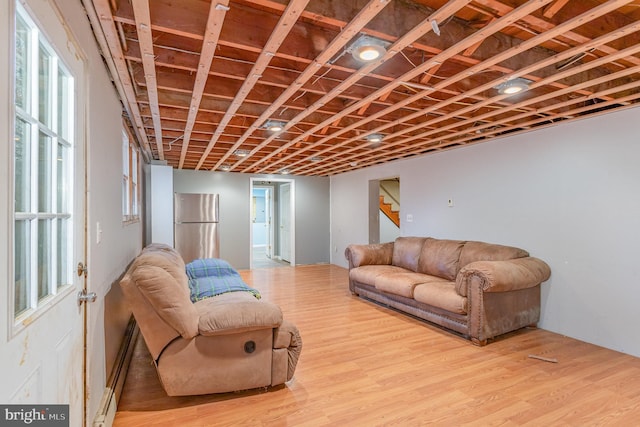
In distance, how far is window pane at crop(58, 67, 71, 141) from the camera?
1.34 m

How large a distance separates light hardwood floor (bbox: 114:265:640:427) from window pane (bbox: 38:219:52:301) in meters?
1.32

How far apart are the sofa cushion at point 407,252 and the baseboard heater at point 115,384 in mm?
3642

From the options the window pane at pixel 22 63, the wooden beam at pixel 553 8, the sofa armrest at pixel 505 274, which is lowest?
the sofa armrest at pixel 505 274

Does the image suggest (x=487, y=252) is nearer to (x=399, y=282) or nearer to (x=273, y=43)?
(x=399, y=282)

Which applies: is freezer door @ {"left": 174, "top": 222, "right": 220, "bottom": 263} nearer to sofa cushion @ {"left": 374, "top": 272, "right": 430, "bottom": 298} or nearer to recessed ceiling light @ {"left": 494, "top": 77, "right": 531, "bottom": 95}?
sofa cushion @ {"left": 374, "top": 272, "right": 430, "bottom": 298}

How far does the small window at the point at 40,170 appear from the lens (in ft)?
3.24

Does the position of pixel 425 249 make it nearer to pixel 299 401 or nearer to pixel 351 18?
pixel 299 401

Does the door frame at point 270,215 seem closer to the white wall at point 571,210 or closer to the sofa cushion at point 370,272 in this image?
the sofa cushion at point 370,272

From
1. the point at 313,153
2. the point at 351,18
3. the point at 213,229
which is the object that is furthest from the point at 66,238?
the point at 213,229

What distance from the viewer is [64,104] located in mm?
1405

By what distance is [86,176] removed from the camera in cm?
161

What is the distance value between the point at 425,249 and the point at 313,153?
229cm

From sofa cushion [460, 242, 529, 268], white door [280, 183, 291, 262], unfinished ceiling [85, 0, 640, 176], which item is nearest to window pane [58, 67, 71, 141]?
unfinished ceiling [85, 0, 640, 176]

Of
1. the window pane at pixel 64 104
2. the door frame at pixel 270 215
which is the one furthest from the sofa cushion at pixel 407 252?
the door frame at pixel 270 215
